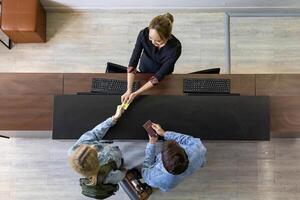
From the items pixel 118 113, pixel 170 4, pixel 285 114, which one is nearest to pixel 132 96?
pixel 118 113

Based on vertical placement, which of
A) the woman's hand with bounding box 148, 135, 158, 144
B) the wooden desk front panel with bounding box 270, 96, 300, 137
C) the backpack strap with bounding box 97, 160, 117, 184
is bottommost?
the backpack strap with bounding box 97, 160, 117, 184

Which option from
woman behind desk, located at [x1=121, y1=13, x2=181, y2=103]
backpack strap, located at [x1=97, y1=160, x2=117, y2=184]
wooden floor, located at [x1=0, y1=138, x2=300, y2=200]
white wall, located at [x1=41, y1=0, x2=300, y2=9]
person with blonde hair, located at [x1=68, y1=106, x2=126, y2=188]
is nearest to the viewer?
person with blonde hair, located at [x1=68, y1=106, x2=126, y2=188]

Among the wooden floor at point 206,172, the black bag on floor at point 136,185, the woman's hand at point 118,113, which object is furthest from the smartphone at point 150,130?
the wooden floor at point 206,172

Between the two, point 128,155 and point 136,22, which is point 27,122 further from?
point 136,22

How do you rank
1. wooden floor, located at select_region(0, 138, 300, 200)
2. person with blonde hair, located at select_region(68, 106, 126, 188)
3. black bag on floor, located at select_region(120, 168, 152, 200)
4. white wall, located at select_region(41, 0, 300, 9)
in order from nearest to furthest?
person with blonde hair, located at select_region(68, 106, 126, 188)
black bag on floor, located at select_region(120, 168, 152, 200)
wooden floor, located at select_region(0, 138, 300, 200)
white wall, located at select_region(41, 0, 300, 9)

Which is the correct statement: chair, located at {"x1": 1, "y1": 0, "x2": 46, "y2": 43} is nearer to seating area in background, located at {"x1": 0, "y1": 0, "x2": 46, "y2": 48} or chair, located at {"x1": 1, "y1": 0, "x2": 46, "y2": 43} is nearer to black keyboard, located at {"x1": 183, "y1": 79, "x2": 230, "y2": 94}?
seating area in background, located at {"x1": 0, "y1": 0, "x2": 46, "y2": 48}

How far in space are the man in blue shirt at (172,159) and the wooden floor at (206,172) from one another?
641mm

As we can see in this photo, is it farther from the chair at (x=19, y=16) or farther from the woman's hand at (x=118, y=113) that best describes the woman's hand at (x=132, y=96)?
the chair at (x=19, y=16)

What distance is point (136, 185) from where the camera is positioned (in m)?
3.07

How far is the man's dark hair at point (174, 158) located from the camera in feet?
7.70

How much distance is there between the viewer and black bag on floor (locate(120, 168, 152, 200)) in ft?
10.1

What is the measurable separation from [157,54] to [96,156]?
0.89 m

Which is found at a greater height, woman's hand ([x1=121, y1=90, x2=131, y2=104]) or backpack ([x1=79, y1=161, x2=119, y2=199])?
woman's hand ([x1=121, y1=90, x2=131, y2=104])

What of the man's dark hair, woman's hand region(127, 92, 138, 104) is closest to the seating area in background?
woman's hand region(127, 92, 138, 104)
